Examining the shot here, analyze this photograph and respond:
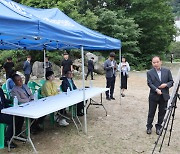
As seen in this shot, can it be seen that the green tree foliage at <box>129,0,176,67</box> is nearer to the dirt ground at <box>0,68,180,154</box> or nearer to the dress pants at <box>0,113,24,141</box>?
the dirt ground at <box>0,68,180,154</box>

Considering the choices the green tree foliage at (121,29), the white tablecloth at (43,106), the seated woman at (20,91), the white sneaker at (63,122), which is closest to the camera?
the white tablecloth at (43,106)

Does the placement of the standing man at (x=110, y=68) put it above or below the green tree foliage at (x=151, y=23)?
below

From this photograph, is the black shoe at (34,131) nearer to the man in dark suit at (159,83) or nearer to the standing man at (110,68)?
the man in dark suit at (159,83)

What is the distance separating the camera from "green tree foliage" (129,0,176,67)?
2658 cm

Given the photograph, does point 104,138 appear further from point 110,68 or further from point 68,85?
point 110,68

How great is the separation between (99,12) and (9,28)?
22028mm

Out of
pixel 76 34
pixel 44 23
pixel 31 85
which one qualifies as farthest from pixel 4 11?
pixel 31 85

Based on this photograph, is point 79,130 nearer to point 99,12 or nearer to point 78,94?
point 78,94

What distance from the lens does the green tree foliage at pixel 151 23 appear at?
26.6 metres

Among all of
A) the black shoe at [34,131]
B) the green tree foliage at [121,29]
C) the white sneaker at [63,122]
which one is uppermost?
the green tree foliage at [121,29]

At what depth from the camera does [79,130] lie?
18.6 feet

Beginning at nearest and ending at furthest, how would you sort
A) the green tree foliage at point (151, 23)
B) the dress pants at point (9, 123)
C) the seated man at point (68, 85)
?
the dress pants at point (9, 123) → the seated man at point (68, 85) → the green tree foliage at point (151, 23)

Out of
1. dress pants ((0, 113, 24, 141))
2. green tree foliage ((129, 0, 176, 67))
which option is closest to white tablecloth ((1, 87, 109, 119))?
dress pants ((0, 113, 24, 141))

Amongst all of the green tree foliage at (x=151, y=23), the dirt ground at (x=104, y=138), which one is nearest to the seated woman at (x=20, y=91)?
the dirt ground at (x=104, y=138)
